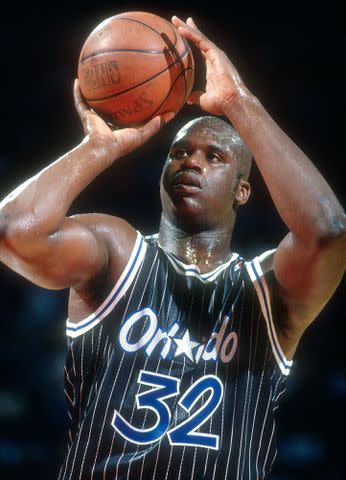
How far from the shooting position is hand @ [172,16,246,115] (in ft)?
8.72

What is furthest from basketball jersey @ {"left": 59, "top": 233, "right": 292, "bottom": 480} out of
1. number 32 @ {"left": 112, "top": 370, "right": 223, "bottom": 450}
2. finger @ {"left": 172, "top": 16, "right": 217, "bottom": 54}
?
finger @ {"left": 172, "top": 16, "right": 217, "bottom": 54}

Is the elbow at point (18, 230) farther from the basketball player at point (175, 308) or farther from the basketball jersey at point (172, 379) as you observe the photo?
the basketball jersey at point (172, 379)

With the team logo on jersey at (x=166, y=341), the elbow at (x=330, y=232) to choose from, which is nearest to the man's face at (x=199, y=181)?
the team logo on jersey at (x=166, y=341)

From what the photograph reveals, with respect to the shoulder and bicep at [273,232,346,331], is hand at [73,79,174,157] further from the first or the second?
bicep at [273,232,346,331]

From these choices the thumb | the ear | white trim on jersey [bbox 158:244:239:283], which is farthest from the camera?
the ear

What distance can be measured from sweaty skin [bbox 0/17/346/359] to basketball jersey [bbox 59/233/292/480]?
92mm

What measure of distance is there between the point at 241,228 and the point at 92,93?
2.43 metres

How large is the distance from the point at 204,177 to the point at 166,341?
70 cm

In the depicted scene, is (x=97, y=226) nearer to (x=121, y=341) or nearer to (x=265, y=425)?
(x=121, y=341)

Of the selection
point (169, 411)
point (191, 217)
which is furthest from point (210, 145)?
point (169, 411)

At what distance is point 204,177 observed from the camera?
9.70 feet

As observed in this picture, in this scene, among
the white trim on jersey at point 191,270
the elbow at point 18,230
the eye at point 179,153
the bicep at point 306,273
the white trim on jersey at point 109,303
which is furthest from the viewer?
the eye at point 179,153

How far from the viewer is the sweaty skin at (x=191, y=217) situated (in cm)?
243

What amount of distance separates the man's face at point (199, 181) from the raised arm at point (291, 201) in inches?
12.5
